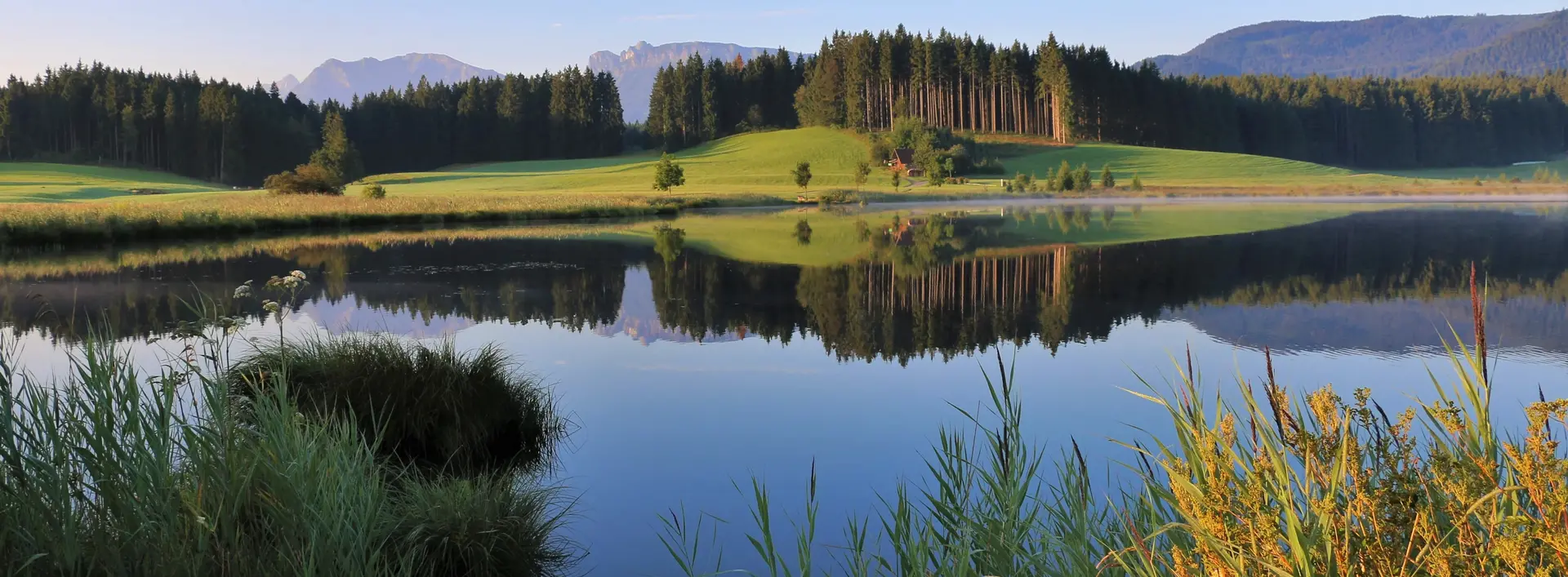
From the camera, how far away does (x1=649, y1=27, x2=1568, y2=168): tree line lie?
346 ft

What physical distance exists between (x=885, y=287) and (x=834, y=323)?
433 cm

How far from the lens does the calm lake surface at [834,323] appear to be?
8.10 m

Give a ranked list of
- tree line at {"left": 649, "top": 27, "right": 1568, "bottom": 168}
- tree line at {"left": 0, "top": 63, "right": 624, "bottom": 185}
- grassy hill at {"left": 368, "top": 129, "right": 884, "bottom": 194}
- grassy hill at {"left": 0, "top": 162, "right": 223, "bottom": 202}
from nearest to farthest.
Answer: grassy hill at {"left": 0, "top": 162, "right": 223, "bottom": 202}
grassy hill at {"left": 368, "top": 129, "right": 884, "bottom": 194}
tree line at {"left": 0, "top": 63, "right": 624, "bottom": 185}
tree line at {"left": 649, "top": 27, "right": 1568, "bottom": 168}

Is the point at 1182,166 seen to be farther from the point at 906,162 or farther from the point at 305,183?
the point at 305,183

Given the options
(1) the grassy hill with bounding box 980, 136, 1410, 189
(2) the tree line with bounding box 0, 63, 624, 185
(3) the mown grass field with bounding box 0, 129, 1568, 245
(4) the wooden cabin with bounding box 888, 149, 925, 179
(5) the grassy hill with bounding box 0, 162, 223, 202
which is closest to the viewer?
(3) the mown grass field with bounding box 0, 129, 1568, 245

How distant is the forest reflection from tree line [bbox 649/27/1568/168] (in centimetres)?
6763

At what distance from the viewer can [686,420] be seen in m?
9.48

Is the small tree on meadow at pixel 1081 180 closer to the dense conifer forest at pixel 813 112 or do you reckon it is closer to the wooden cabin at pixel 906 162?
the wooden cabin at pixel 906 162

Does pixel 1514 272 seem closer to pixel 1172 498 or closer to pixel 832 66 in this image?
pixel 1172 498

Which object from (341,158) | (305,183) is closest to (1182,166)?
(341,158)

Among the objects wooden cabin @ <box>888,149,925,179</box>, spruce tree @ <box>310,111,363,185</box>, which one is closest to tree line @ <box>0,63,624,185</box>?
spruce tree @ <box>310,111,363,185</box>

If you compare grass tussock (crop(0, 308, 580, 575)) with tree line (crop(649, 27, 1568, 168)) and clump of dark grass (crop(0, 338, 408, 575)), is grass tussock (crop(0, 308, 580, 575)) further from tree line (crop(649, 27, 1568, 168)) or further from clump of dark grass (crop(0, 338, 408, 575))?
tree line (crop(649, 27, 1568, 168))

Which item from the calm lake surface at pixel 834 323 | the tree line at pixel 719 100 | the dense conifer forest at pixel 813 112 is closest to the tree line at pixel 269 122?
the dense conifer forest at pixel 813 112

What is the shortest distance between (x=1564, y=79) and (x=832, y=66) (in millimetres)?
99703
